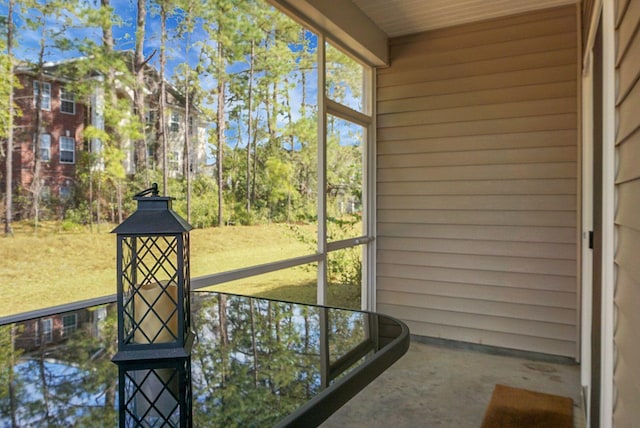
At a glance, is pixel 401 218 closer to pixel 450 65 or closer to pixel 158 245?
pixel 450 65

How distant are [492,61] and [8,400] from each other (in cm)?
405

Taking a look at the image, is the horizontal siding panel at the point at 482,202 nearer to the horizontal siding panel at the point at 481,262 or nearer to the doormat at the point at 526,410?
the horizontal siding panel at the point at 481,262

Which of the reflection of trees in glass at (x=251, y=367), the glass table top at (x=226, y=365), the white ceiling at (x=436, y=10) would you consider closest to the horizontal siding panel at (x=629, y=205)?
the glass table top at (x=226, y=365)

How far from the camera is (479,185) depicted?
3949 millimetres

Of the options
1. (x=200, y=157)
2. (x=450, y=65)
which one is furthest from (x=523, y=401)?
(x=450, y=65)

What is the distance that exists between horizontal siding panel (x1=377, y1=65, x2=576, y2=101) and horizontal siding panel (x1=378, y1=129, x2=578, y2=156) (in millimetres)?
426

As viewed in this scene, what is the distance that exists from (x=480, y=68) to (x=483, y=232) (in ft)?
4.77

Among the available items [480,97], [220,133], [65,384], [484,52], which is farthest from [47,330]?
[484,52]

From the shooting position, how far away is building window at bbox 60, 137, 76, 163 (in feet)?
6.29

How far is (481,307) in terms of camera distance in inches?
157

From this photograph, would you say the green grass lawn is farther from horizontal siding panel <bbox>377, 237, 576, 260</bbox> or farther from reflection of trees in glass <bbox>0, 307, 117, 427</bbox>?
horizontal siding panel <bbox>377, 237, 576, 260</bbox>

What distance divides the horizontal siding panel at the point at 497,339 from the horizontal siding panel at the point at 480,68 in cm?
229

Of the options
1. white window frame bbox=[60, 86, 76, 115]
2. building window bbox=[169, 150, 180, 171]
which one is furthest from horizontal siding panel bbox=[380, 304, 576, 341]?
white window frame bbox=[60, 86, 76, 115]

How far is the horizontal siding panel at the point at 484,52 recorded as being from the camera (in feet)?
11.8
